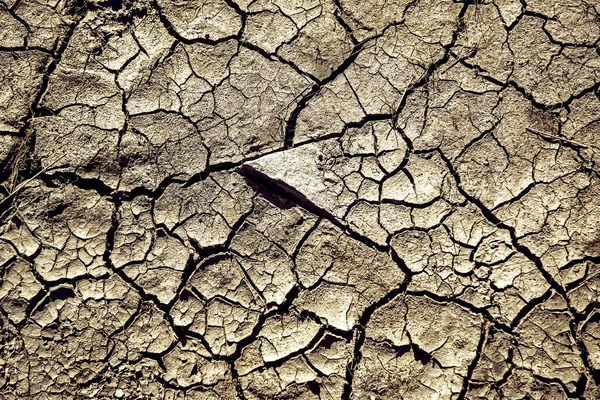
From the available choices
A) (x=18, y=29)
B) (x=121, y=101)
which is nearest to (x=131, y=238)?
(x=121, y=101)

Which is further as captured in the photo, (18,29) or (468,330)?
(18,29)

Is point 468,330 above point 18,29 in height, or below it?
below

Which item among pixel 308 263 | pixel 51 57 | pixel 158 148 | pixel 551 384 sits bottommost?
pixel 551 384

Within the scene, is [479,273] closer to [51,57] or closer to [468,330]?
[468,330]

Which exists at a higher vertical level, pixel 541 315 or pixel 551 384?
pixel 541 315

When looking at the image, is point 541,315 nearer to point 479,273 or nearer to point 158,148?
point 479,273

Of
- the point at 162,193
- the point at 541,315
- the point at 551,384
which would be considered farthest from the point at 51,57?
the point at 551,384
